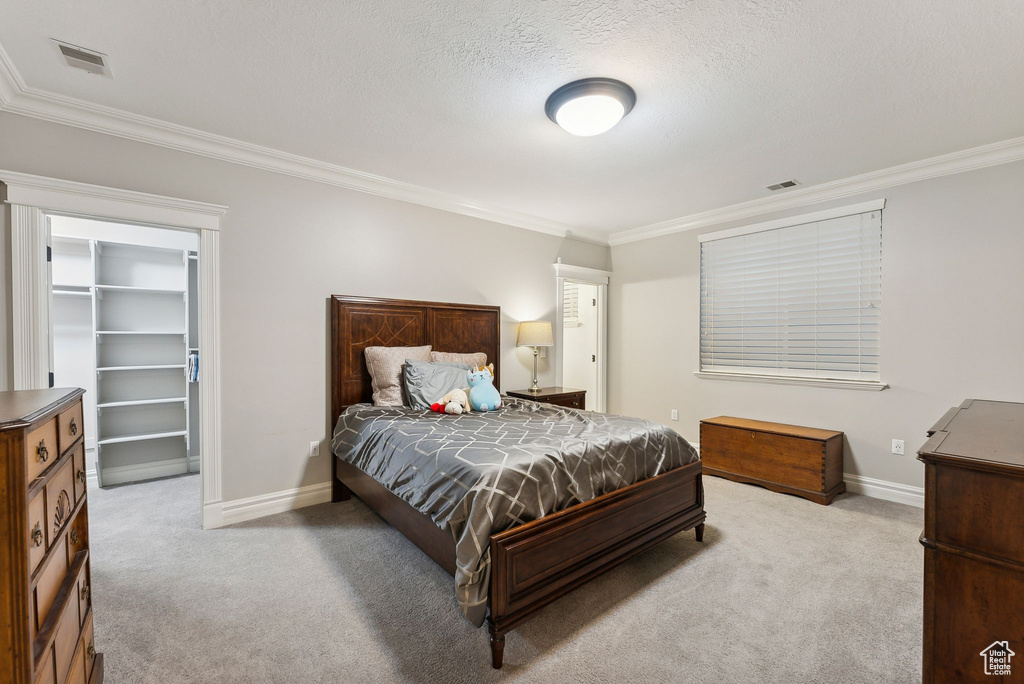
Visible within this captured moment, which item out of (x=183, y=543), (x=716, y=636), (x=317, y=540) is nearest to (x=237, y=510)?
(x=183, y=543)

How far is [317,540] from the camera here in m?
2.76

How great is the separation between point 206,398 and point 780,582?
354cm

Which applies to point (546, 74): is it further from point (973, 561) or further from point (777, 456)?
point (777, 456)

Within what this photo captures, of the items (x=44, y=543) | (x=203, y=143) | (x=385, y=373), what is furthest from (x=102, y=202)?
(x=44, y=543)

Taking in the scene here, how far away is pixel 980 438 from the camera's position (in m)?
1.33

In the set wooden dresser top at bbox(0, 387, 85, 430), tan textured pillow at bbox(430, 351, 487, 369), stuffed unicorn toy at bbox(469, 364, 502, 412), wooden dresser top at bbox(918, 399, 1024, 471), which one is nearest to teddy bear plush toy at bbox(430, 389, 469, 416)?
stuffed unicorn toy at bbox(469, 364, 502, 412)

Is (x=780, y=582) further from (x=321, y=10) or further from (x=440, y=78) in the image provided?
(x=321, y=10)

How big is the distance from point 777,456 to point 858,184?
228cm

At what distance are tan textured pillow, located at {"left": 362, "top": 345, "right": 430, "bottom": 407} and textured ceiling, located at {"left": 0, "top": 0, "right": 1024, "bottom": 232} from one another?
1432 millimetres

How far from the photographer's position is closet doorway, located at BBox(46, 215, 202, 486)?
3688mm

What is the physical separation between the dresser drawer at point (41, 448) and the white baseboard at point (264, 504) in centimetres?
206

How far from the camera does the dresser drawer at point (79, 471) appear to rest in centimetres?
143

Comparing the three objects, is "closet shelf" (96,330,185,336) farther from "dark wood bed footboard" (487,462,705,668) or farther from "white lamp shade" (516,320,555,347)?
"dark wood bed footboard" (487,462,705,668)

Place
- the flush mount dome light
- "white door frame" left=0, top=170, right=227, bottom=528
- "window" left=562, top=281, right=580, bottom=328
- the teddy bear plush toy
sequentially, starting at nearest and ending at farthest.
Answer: the flush mount dome light
"white door frame" left=0, top=170, right=227, bottom=528
the teddy bear plush toy
"window" left=562, top=281, right=580, bottom=328
